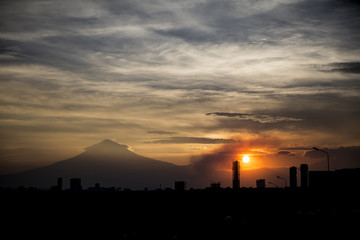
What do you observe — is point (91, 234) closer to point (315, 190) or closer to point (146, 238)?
point (146, 238)

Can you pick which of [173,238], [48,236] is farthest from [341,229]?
[48,236]

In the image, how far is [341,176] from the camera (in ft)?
476

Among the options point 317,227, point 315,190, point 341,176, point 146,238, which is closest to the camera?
point 146,238

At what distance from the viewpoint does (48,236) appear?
43.1m

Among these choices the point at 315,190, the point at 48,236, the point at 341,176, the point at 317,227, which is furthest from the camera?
the point at 315,190

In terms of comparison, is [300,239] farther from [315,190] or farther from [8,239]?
[315,190]

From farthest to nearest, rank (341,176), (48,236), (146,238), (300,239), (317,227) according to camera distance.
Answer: (341,176) < (317,227) < (48,236) < (146,238) < (300,239)

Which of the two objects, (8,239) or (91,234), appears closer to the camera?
(8,239)

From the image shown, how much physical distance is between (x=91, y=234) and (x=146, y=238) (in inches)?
323

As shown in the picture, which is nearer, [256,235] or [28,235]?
[256,235]

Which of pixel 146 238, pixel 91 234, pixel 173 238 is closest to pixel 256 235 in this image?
pixel 173 238

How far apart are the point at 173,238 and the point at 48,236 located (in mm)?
14617

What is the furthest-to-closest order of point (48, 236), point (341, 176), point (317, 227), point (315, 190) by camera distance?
point (315, 190), point (341, 176), point (317, 227), point (48, 236)

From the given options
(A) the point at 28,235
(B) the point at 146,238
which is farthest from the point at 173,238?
(A) the point at 28,235
